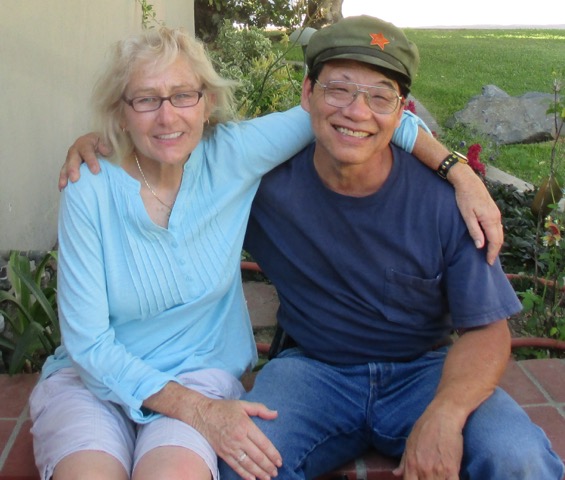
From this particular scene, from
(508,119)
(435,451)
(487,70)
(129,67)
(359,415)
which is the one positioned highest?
(129,67)

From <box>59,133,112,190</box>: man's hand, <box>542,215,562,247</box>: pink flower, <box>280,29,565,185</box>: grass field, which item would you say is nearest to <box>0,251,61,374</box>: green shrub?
<box>59,133,112,190</box>: man's hand

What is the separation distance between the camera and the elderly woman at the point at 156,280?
2.10 meters

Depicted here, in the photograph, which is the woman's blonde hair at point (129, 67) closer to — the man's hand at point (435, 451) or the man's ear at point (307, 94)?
the man's ear at point (307, 94)

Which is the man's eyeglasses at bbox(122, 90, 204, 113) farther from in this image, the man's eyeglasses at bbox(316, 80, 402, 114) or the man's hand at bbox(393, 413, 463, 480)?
the man's hand at bbox(393, 413, 463, 480)

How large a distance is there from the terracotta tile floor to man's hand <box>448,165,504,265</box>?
0.72m

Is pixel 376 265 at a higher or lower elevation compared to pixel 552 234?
higher

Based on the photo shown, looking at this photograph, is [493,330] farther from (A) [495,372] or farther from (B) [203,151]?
(B) [203,151]

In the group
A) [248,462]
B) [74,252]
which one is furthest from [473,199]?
[74,252]

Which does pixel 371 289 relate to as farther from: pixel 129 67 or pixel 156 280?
pixel 129 67

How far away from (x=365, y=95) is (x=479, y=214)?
48 cm

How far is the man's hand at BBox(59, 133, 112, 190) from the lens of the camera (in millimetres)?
2232

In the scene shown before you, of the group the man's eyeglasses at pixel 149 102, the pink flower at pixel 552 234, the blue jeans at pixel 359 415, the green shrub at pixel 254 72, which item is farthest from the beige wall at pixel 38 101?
the pink flower at pixel 552 234

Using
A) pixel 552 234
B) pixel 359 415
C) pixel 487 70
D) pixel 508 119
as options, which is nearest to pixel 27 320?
pixel 359 415

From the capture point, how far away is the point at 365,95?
231cm
